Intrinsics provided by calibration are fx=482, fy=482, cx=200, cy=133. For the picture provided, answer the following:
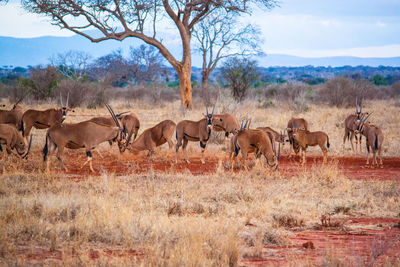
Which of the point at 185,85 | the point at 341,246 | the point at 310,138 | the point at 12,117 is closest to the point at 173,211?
the point at 341,246

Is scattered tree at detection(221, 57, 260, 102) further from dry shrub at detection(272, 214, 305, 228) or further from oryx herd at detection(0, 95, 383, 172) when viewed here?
dry shrub at detection(272, 214, 305, 228)

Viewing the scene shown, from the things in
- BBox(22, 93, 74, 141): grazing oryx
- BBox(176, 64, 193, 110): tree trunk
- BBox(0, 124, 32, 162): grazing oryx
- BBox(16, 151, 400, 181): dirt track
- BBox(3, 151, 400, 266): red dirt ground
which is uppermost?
BBox(176, 64, 193, 110): tree trunk

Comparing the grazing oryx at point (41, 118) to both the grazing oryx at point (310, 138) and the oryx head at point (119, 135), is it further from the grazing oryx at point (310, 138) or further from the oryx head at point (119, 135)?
the grazing oryx at point (310, 138)

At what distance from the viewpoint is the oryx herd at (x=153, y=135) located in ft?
38.0

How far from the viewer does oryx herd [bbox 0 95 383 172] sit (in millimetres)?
11594

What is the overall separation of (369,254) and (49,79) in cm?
2923

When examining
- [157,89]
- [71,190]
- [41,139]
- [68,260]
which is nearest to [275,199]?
[71,190]

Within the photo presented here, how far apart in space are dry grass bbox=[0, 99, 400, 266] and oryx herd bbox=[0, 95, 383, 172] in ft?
2.95

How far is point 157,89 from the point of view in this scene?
40.8 meters

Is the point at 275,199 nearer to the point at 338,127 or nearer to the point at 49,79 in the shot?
the point at 338,127

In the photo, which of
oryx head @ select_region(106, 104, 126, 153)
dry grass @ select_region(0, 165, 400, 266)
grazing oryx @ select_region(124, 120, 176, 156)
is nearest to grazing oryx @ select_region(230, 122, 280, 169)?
dry grass @ select_region(0, 165, 400, 266)

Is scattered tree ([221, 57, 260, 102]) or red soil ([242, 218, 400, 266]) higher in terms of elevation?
scattered tree ([221, 57, 260, 102])

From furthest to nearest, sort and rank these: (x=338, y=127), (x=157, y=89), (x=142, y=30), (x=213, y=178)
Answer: (x=157, y=89) < (x=142, y=30) < (x=338, y=127) < (x=213, y=178)

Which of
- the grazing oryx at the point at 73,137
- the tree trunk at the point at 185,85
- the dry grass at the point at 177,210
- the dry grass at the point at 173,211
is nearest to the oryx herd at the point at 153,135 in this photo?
the grazing oryx at the point at 73,137
